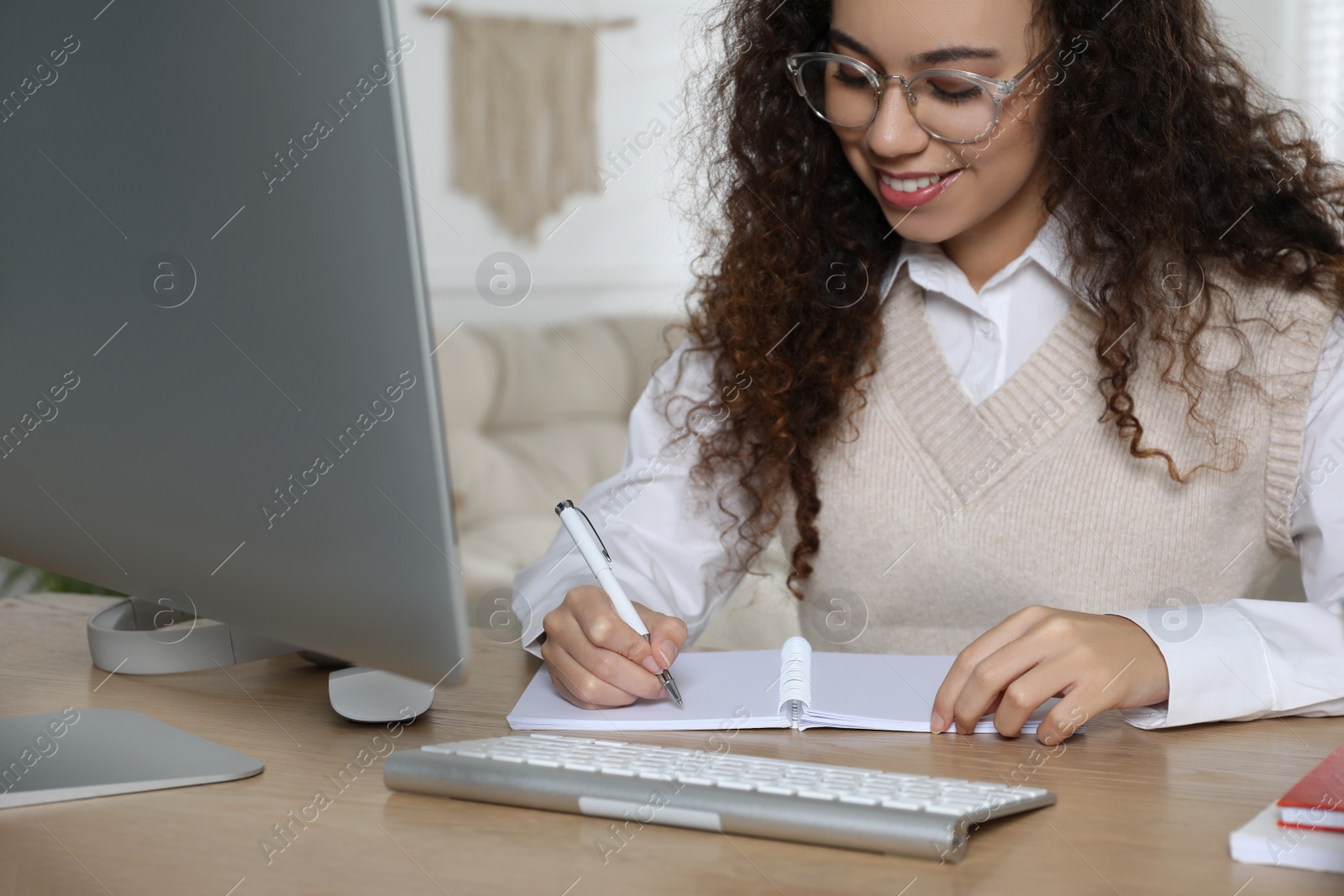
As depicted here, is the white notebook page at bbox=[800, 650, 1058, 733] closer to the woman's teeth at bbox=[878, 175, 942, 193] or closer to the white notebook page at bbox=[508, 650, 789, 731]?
the white notebook page at bbox=[508, 650, 789, 731]

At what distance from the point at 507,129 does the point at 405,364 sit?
11.8ft

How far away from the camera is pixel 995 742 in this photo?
77 centimetres

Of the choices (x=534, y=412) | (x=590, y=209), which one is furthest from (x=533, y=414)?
(x=590, y=209)

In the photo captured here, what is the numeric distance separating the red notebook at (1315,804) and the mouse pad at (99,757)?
59cm

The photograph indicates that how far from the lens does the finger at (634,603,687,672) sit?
2.81 feet

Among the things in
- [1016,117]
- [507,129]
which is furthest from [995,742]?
[507,129]

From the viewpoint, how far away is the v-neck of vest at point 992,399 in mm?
1188

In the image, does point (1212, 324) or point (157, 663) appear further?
point (1212, 324)

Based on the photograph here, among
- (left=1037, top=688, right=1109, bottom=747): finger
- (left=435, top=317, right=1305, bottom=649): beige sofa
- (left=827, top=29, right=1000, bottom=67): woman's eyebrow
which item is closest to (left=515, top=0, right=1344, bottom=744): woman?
(left=827, top=29, right=1000, bottom=67): woman's eyebrow

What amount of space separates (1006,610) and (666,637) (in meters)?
0.50

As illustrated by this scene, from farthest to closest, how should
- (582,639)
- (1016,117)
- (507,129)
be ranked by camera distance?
(507,129) < (1016,117) < (582,639)

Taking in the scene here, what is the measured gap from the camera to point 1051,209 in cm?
122

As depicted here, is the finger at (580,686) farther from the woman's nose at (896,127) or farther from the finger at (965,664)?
the woman's nose at (896,127)

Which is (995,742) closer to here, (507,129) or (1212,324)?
(1212,324)
